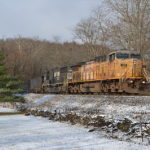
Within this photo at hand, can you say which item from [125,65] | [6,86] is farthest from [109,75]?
[6,86]

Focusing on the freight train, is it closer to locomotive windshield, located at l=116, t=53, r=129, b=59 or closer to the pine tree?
locomotive windshield, located at l=116, t=53, r=129, b=59

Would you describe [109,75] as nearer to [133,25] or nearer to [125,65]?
[125,65]

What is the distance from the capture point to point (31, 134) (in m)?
9.66

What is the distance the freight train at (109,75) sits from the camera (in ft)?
63.6

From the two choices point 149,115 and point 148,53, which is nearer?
point 149,115

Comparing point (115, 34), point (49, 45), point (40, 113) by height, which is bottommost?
point (40, 113)

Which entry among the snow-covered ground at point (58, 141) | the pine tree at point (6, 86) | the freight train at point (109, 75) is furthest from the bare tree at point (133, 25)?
the snow-covered ground at point (58, 141)

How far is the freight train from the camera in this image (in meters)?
19.4

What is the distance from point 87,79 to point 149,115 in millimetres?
15113

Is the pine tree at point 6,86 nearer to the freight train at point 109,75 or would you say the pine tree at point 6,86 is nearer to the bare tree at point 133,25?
the freight train at point 109,75

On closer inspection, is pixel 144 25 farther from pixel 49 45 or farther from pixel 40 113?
pixel 49 45

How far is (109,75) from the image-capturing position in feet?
71.3

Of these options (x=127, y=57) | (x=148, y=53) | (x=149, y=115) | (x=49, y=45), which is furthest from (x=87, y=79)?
(x=49, y=45)

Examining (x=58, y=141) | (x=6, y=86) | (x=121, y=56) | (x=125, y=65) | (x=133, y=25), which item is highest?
(x=133, y=25)
